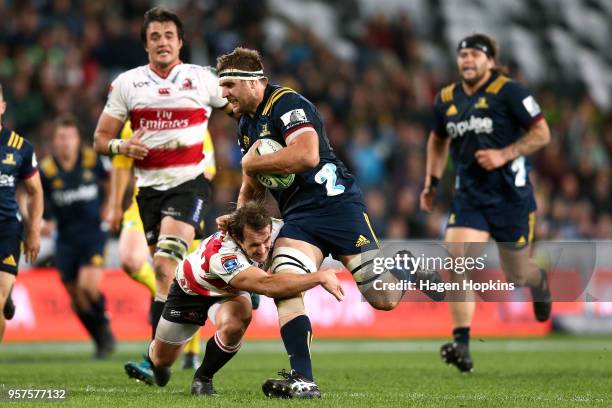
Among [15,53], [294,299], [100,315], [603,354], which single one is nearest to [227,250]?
[294,299]

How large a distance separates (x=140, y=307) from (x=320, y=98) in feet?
18.8

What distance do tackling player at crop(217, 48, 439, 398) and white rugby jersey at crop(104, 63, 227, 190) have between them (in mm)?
1709

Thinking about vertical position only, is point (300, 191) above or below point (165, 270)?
above

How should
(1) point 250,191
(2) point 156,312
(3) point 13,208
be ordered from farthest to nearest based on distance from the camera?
(3) point 13,208 → (2) point 156,312 → (1) point 250,191

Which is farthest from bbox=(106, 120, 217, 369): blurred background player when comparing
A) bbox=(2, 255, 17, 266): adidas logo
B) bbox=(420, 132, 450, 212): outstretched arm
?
bbox=(420, 132, 450, 212): outstretched arm

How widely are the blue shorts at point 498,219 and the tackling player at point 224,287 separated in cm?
279

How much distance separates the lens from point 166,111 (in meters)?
9.39

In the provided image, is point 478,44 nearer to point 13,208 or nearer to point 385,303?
point 385,303

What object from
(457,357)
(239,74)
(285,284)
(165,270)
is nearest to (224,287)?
(285,284)

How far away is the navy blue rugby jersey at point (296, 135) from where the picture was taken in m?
7.35

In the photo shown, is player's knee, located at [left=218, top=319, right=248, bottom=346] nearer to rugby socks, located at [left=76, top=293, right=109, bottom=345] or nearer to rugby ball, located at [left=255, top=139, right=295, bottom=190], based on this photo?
rugby ball, located at [left=255, top=139, right=295, bottom=190]

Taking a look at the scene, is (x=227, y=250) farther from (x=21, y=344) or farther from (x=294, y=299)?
(x=21, y=344)

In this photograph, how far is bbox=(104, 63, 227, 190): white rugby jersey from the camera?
9.36 meters

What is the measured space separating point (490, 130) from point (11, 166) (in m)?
4.05
